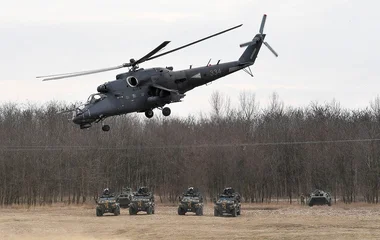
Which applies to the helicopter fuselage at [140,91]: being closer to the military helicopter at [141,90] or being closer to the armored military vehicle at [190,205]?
the military helicopter at [141,90]

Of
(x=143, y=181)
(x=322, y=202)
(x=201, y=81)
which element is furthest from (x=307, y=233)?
(x=143, y=181)

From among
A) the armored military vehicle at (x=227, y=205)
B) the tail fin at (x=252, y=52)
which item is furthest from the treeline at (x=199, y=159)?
the tail fin at (x=252, y=52)

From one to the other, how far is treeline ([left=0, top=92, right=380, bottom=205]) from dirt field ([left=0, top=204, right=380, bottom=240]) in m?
13.9

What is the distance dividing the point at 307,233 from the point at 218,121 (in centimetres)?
6049

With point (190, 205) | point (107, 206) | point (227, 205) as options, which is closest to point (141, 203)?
point (107, 206)

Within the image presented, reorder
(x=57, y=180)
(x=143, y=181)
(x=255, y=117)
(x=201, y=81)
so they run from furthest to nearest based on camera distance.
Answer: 1. (x=255, y=117)
2. (x=143, y=181)
3. (x=57, y=180)
4. (x=201, y=81)

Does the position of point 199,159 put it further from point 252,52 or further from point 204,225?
point 252,52

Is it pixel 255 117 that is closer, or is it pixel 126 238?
pixel 126 238

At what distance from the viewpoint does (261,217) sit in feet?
208

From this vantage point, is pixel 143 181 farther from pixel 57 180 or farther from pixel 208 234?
pixel 208 234

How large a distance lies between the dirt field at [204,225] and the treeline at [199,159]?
13922 mm

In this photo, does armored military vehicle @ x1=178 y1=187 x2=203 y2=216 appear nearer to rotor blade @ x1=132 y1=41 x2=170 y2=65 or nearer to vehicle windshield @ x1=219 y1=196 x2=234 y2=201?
vehicle windshield @ x1=219 y1=196 x2=234 y2=201

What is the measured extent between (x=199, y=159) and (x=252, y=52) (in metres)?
53.9

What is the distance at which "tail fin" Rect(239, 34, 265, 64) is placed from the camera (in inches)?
1523
